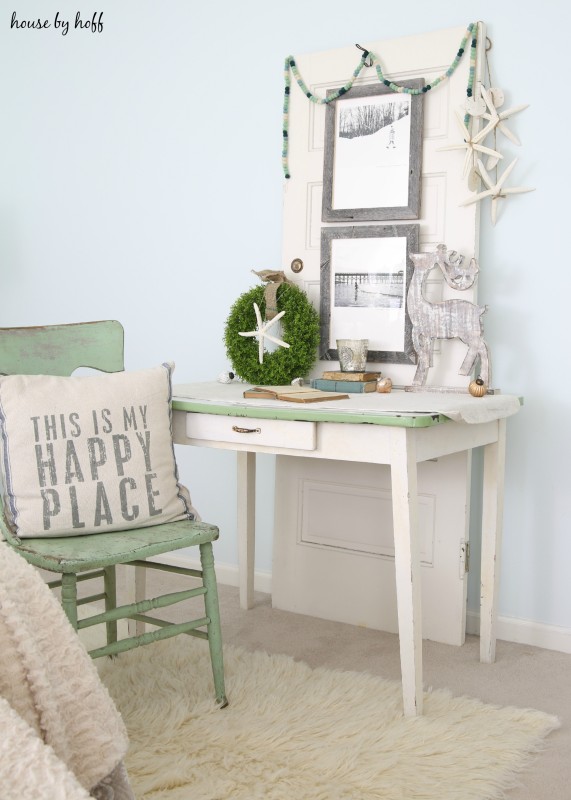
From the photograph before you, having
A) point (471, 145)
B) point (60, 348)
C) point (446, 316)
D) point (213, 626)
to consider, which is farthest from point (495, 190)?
point (213, 626)

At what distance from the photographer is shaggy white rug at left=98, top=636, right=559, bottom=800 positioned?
5.57 ft

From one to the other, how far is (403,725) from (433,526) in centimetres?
72

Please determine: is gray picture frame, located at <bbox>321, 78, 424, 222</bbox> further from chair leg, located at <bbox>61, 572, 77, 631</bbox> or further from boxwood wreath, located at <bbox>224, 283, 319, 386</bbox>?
chair leg, located at <bbox>61, 572, 77, 631</bbox>

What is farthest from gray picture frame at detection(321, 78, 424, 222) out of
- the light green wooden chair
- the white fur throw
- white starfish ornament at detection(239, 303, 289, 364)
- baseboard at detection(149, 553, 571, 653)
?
the white fur throw

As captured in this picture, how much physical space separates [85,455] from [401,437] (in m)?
0.71

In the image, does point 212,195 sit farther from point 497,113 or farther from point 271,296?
point 497,113

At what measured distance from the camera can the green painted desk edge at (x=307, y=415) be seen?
6.26 ft

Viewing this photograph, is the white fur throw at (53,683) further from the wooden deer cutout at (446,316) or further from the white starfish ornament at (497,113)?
the white starfish ornament at (497,113)

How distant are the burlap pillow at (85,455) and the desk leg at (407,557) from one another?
527 millimetres

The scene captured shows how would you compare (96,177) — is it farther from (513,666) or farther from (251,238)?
(513,666)

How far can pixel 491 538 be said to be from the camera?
240 centimetres

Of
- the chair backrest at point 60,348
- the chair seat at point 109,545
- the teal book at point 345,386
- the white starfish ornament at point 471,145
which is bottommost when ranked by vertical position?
the chair seat at point 109,545

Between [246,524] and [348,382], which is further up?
[348,382]

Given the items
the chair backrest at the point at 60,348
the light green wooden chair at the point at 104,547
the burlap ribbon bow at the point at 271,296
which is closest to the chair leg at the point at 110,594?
the light green wooden chair at the point at 104,547
